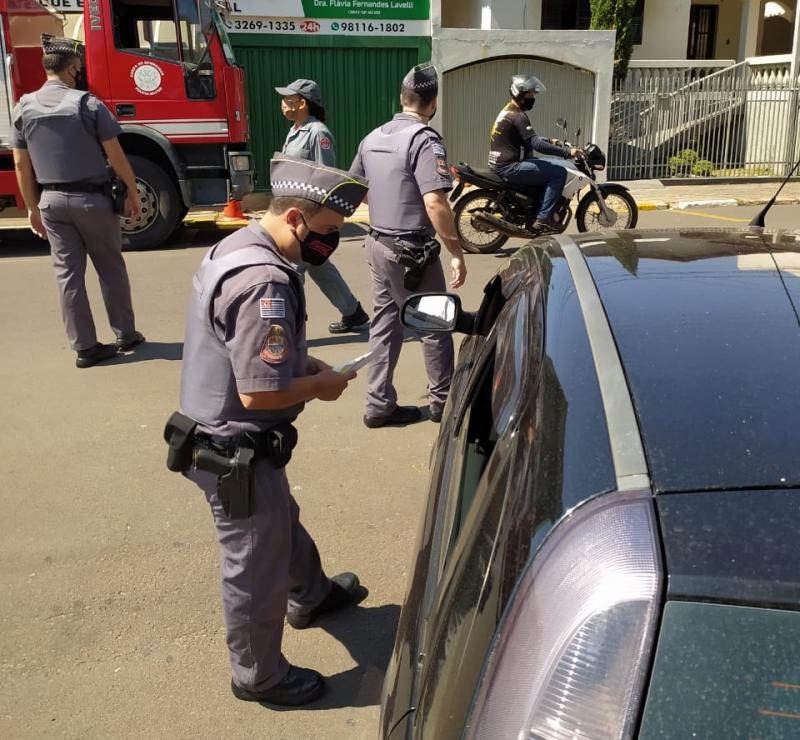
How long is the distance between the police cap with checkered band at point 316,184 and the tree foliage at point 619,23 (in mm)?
15387

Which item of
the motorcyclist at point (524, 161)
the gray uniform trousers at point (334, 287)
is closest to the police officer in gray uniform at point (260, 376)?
the gray uniform trousers at point (334, 287)

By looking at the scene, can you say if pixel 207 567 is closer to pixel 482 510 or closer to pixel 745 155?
pixel 482 510

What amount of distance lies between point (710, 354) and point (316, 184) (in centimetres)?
120

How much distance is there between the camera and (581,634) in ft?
3.16

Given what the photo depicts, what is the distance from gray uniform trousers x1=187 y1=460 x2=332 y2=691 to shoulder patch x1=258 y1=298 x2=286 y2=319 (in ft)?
1.42

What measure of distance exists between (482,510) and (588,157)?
870 centimetres

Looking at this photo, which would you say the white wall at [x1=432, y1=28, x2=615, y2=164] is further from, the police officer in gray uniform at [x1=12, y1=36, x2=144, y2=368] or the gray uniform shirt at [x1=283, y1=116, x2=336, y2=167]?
the police officer in gray uniform at [x1=12, y1=36, x2=144, y2=368]

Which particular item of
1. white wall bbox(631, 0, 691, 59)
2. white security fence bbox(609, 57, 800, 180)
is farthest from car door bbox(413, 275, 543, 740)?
white wall bbox(631, 0, 691, 59)

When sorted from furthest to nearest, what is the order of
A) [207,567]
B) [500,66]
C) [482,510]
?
[500,66] < [207,567] < [482,510]

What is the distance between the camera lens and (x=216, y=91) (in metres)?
9.78

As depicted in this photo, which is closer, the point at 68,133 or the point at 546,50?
the point at 68,133

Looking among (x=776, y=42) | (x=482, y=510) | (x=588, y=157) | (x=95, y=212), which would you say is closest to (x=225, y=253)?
(x=482, y=510)

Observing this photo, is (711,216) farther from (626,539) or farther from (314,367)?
(626,539)

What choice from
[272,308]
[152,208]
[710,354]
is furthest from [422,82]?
[152,208]
